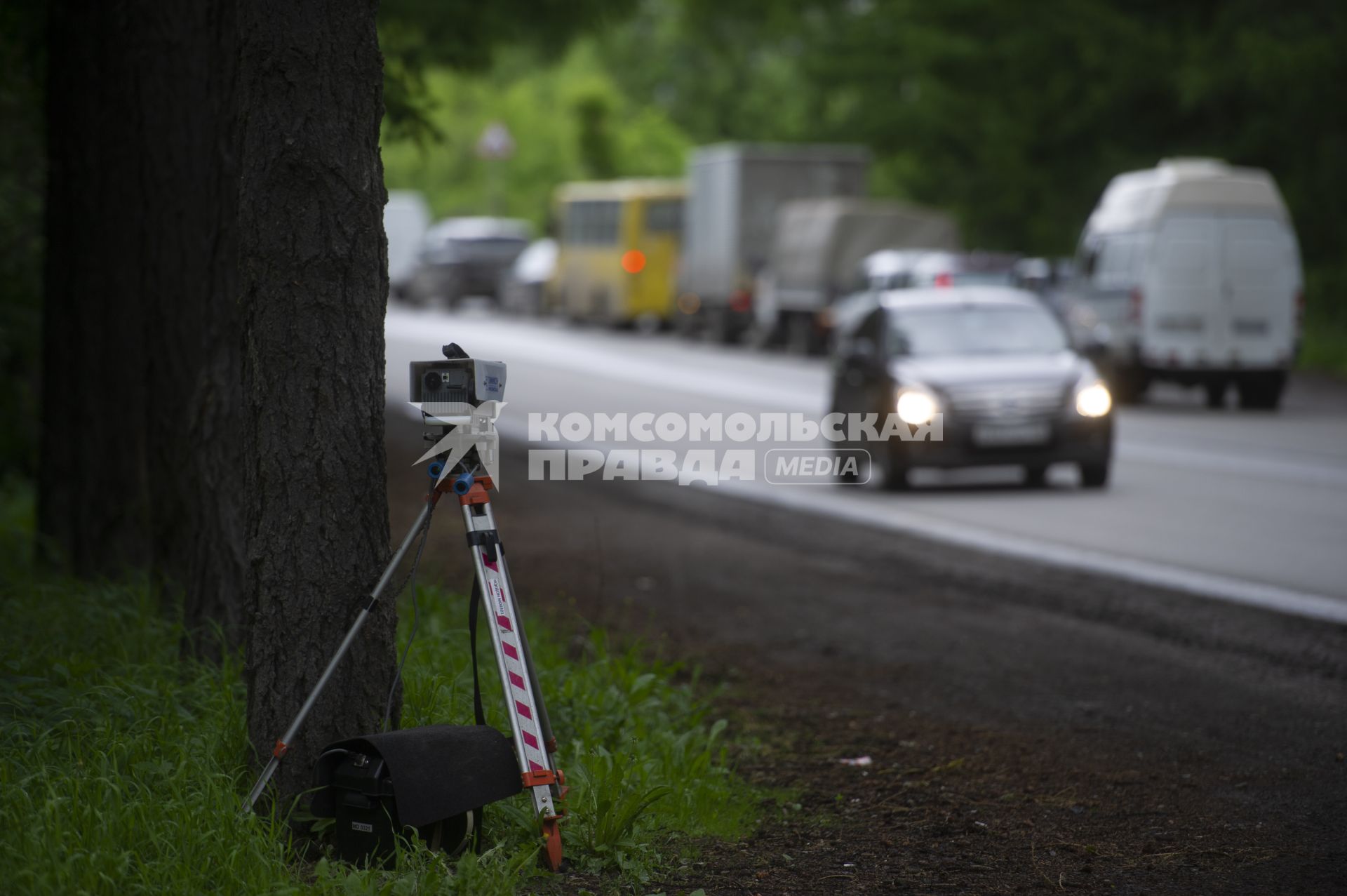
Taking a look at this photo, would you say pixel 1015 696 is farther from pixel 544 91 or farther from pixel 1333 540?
pixel 544 91

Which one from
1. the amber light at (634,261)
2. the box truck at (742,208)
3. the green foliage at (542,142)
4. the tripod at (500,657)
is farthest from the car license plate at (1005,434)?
the green foliage at (542,142)

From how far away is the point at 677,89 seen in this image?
76.1 meters

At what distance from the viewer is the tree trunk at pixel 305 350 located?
493 cm

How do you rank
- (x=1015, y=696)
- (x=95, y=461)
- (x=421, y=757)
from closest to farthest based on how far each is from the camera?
1. (x=421, y=757)
2. (x=1015, y=696)
3. (x=95, y=461)

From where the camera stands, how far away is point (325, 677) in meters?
4.68

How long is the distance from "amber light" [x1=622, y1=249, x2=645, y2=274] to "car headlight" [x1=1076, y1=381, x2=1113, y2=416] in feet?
91.5

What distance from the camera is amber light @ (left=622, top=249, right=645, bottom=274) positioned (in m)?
42.1

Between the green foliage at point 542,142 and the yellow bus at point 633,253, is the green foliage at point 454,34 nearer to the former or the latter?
the yellow bus at point 633,253

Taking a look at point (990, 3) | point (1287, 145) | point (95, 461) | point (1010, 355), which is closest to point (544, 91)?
point (990, 3)

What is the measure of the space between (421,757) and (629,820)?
0.73 metres

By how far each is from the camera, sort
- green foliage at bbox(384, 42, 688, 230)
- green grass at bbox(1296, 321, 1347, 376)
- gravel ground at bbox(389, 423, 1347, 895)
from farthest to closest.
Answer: green foliage at bbox(384, 42, 688, 230), green grass at bbox(1296, 321, 1347, 376), gravel ground at bbox(389, 423, 1347, 895)

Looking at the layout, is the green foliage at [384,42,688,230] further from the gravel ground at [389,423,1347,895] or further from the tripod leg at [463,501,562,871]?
the tripod leg at [463,501,562,871]

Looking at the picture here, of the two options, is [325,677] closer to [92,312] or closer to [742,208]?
[92,312]

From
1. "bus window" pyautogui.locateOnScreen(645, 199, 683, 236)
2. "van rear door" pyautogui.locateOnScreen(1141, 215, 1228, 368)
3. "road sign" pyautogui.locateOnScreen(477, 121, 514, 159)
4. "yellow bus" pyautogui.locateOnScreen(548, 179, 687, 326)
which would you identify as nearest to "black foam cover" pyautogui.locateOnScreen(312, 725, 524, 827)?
"van rear door" pyautogui.locateOnScreen(1141, 215, 1228, 368)
